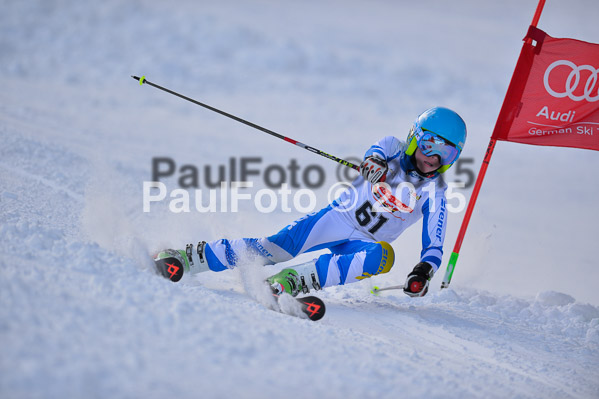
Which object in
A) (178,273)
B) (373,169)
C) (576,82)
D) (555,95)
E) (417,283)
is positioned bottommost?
(178,273)

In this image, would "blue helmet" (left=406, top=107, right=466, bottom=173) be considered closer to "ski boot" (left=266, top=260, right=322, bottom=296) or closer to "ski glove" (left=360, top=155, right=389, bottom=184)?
"ski glove" (left=360, top=155, right=389, bottom=184)

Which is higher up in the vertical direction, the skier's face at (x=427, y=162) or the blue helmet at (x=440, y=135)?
the blue helmet at (x=440, y=135)

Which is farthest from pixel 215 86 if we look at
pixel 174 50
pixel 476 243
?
pixel 476 243

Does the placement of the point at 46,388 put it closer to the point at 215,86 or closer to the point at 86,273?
the point at 86,273

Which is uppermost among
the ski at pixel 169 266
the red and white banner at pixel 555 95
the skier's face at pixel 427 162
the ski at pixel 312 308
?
the red and white banner at pixel 555 95

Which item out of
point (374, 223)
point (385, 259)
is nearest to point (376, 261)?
point (385, 259)

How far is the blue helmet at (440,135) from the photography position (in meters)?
3.52

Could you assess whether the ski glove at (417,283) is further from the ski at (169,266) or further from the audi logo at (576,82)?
the audi logo at (576,82)

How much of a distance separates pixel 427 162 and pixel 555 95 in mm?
1636

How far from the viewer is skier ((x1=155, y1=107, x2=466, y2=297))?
3.32m

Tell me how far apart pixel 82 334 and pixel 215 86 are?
13216mm

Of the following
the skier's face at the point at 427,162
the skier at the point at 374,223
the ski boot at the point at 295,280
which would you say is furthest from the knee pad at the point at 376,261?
the skier's face at the point at 427,162

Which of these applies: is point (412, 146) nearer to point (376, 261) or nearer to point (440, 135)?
point (440, 135)

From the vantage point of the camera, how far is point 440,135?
3.51 meters
